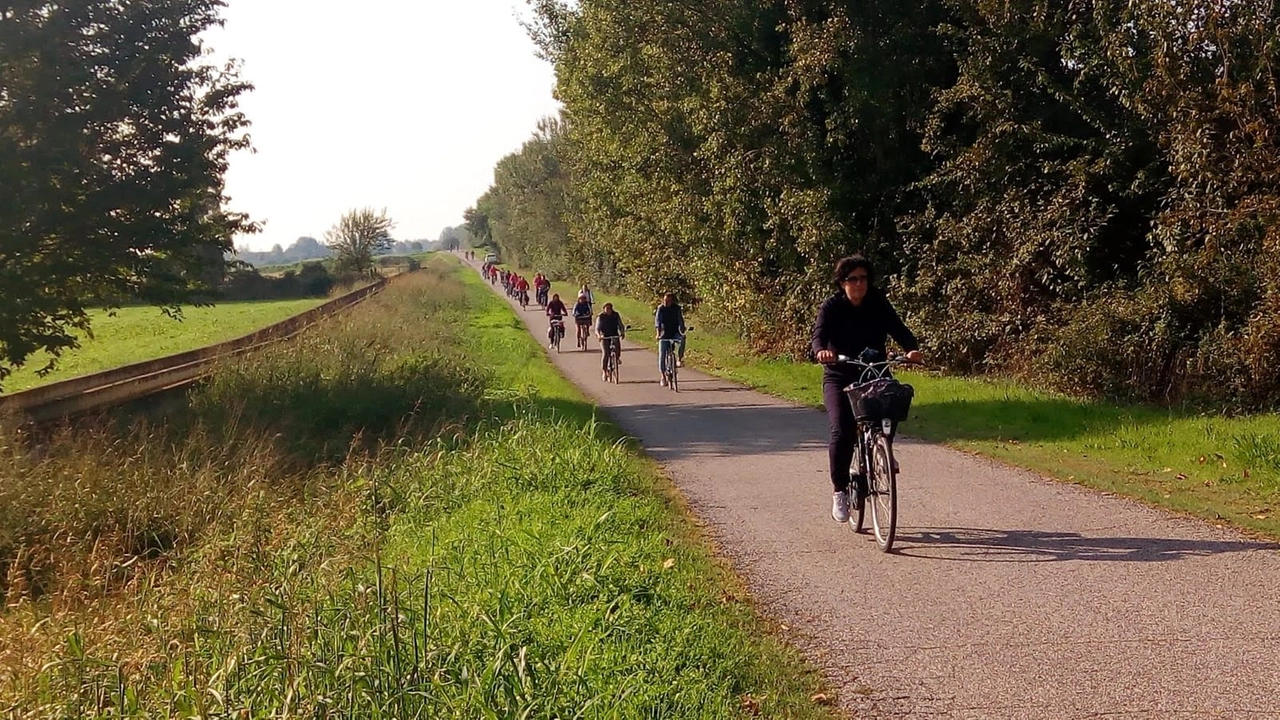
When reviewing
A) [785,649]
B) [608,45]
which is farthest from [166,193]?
[785,649]

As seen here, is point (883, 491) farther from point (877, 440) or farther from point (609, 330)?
point (609, 330)

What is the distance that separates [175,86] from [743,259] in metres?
11.3

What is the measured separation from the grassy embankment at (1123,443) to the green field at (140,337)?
58.5 ft

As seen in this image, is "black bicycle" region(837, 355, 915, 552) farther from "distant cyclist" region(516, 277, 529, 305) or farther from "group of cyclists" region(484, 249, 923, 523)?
"distant cyclist" region(516, 277, 529, 305)

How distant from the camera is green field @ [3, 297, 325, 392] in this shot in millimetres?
28188

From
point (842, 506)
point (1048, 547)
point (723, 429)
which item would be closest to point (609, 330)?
point (723, 429)

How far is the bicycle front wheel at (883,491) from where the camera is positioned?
6707 mm

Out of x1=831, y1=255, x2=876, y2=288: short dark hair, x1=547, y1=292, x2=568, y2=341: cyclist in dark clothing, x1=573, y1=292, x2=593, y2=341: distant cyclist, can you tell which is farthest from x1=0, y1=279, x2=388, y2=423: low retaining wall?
x1=831, y1=255, x2=876, y2=288: short dark hair

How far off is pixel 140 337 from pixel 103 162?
30796 millimetres

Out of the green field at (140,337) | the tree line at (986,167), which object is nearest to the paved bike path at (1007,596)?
the tree line at (986,167)

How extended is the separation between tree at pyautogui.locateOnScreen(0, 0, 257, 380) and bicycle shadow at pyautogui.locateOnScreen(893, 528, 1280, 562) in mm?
12559

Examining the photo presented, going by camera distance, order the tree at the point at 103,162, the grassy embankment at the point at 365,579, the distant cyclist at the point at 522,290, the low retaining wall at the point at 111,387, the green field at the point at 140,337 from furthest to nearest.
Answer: the distant cyclist at the point at 522,290, the green field at the point at 140,337, the low retaining wall at the point at 111,387, the tree at the point at 103,162, the grassy embankment at the point at 365,579

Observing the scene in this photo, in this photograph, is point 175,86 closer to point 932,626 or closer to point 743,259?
point 743,259

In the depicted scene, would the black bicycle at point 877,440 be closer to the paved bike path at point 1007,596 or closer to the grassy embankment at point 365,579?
the paved bike path at point 1007,596
